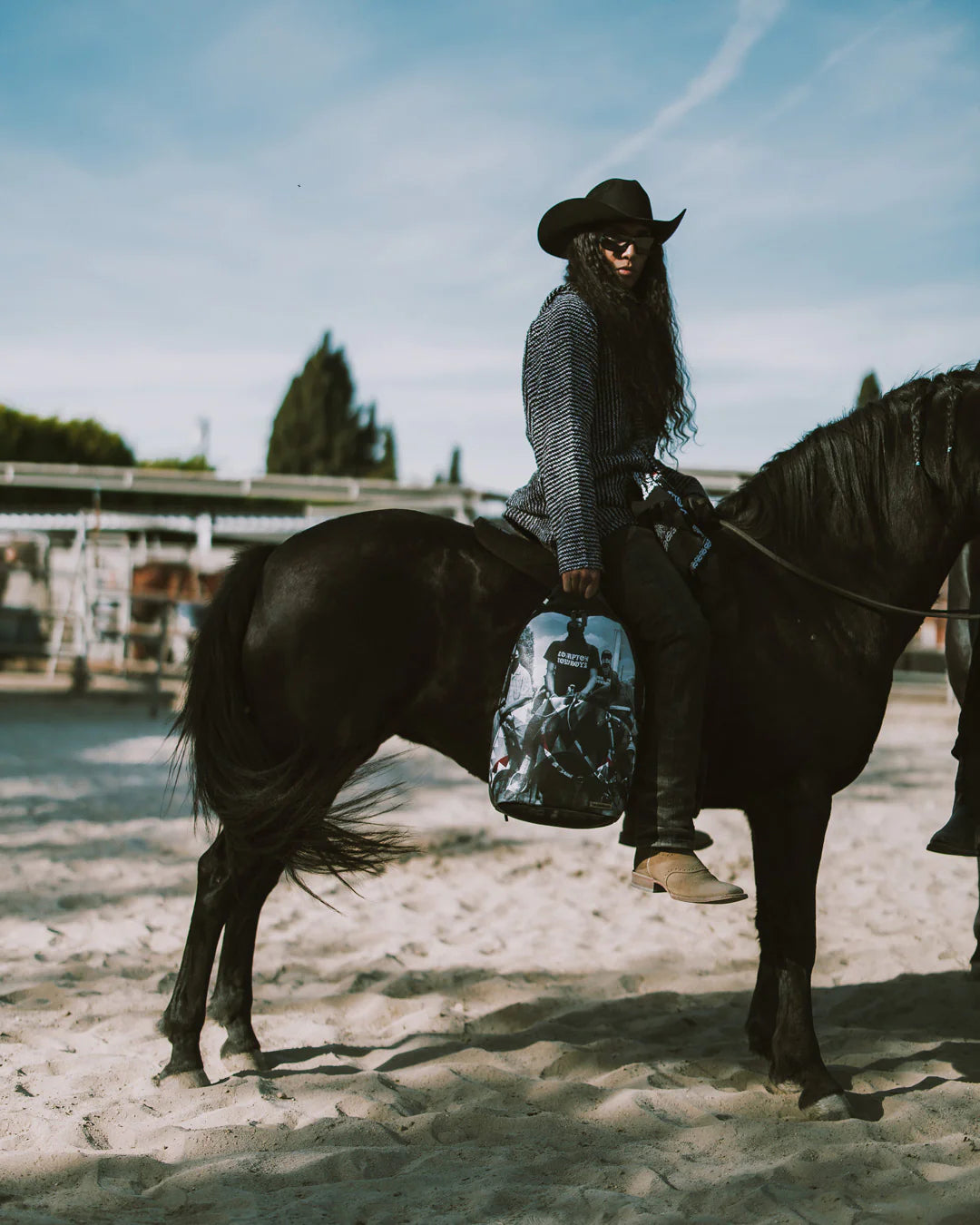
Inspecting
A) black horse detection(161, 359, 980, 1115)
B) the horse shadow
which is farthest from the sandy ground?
black horse detection(161, 359, 980, 1115)

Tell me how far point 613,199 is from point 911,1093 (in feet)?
8.81

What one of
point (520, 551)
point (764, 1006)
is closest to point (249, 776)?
Answer: point (520, 551)

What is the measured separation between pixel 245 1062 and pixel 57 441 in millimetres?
32892

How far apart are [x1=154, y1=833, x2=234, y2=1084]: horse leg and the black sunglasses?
2.08 meters

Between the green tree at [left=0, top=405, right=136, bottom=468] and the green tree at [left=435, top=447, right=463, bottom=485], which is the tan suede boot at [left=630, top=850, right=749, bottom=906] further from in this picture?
the green tree at [left=435, top=447, right=463, bottom=485]

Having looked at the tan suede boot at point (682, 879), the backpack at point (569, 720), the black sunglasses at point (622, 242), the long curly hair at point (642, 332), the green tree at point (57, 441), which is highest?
the green tree at point (57, 441)

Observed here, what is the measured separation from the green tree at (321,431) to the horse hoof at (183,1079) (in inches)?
1974

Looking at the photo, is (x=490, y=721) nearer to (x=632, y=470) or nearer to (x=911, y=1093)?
(x=632, y=470)

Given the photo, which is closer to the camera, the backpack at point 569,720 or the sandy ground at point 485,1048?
the sandy ground at point 485,1048

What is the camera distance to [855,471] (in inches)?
133

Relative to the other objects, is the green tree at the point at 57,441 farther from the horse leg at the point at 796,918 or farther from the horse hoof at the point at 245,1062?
the horse leg at the point at 796,918

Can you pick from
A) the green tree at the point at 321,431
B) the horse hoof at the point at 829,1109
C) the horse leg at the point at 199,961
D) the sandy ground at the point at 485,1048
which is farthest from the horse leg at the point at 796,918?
the green tree at the point at 321,431

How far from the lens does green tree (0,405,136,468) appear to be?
31.6 m

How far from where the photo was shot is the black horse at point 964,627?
13.4 feet
